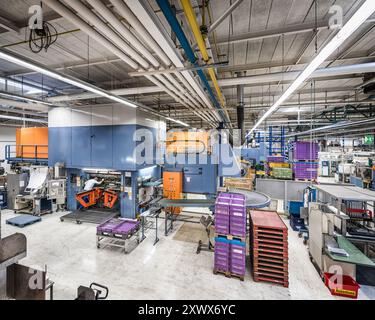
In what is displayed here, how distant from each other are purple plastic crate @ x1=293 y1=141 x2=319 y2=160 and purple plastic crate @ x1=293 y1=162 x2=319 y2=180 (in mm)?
249

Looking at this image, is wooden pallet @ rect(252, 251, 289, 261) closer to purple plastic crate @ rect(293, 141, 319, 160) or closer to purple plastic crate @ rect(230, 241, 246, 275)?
purple plastic crate @ rect(230, 241, 246, 275)

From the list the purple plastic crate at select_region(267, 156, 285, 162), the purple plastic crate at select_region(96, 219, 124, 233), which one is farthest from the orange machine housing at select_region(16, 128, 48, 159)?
the purple plastic crate at select_region(267, 156, 285, 162)

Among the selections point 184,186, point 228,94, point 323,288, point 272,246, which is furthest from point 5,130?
point 323,288

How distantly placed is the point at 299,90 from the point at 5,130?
19006 mm

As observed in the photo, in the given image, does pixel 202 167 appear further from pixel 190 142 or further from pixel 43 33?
pixel 43 33

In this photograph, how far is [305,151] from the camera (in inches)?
285

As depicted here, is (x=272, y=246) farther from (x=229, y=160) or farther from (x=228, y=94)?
(x=228, y=94)

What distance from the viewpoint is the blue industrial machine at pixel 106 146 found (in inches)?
249

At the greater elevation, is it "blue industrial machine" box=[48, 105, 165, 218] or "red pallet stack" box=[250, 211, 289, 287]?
"blue industrial machine" box=[48, 105, 165, 218]

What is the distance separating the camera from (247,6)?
2.83 metres

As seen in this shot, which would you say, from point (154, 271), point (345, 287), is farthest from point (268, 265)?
point (154, 271)

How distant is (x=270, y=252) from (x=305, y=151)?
506 centimetres

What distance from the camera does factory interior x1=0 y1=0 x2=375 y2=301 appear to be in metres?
2.47
